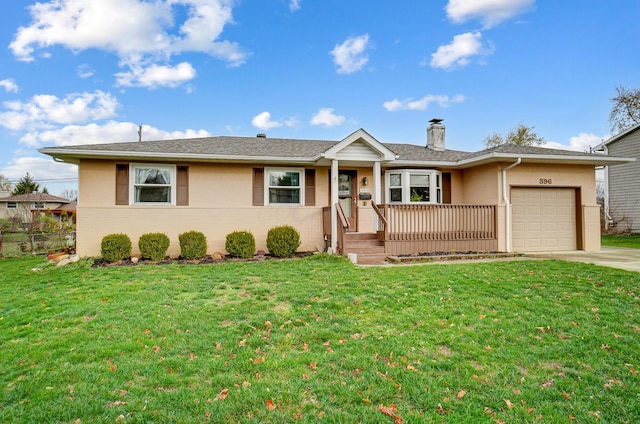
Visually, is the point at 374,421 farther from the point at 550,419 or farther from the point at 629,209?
the point at 629,209

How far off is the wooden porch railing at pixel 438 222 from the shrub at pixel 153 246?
20.5 feet

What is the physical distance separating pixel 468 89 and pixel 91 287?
1645cm

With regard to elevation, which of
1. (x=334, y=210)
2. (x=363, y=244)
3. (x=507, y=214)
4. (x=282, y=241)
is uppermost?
(x=334, y=210)

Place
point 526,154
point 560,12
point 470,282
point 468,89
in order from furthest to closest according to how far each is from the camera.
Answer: point 468,89
point 560,12
point 526,154
point 470,282

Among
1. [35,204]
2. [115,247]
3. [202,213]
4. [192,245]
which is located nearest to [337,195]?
[202,213]

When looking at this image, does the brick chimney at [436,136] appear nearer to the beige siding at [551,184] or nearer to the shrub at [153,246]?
the beige siding at [551,184]

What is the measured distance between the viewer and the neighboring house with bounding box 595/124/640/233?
17953mm

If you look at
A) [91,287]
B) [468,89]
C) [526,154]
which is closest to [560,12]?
[468,89]

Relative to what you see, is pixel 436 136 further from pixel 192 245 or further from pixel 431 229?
pixel 192 245

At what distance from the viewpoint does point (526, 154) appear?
10734 millimetres

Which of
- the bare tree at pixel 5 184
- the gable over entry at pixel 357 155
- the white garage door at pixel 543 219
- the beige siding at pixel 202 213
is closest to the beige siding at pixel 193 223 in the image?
the beige siding at pixel 202 213

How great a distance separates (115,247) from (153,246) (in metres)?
0.96

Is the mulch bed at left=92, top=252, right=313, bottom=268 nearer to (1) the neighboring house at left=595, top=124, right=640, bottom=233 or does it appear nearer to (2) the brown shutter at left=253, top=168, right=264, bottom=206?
(2) the brown shutter at left=253, top=168, right=264, bottom=206

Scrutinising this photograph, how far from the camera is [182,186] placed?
1087 cm
